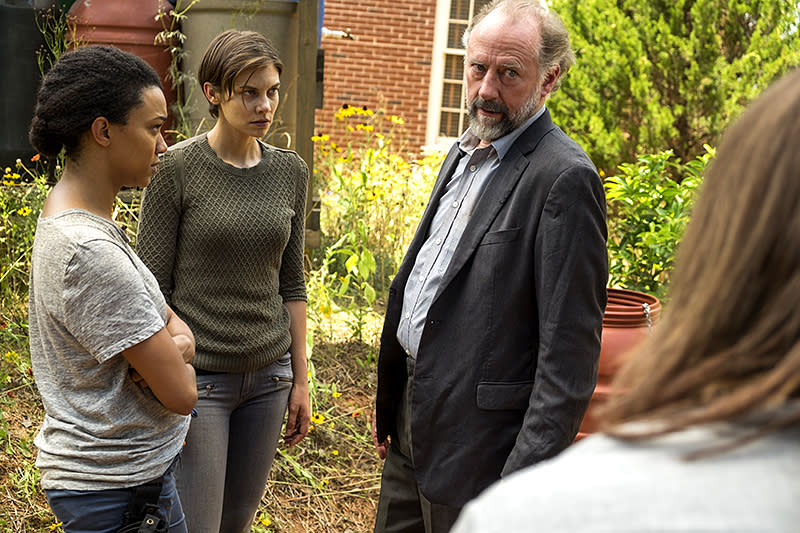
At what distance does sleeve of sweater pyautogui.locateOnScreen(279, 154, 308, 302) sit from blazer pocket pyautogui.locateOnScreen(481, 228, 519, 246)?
755 mm

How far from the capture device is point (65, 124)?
1.88 m

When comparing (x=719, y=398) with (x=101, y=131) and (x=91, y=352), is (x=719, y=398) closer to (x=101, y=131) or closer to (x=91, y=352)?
(x=91, y=352)

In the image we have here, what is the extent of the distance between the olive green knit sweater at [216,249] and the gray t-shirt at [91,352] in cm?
51

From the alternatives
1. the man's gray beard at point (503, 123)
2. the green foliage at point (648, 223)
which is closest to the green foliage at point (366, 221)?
the green foliage at point (648, 223)

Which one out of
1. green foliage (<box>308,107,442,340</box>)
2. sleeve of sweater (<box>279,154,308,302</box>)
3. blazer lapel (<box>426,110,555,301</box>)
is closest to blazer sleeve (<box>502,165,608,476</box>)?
blazer lapel (<box>426,110,555,301</box>)

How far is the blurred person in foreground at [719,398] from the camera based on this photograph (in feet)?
2.14

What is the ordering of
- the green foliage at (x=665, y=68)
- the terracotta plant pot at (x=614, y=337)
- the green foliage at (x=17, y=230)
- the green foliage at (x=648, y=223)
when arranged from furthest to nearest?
the green foliage at (x=665, y=68) → the green foliage at (x=17, y=230) → the green foliage at (x=648, y=223) → the terracotta plant pot at (x=614, y=337)

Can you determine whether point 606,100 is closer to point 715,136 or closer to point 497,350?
point 715,136

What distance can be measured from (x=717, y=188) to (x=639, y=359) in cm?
17

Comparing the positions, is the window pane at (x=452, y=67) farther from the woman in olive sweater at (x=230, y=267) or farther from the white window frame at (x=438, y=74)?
the woman in olive sweater at (x=230, y=267)

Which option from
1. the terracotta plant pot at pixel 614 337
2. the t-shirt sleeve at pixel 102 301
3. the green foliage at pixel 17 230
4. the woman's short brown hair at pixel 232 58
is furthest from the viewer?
the green foliage at pixel 17 230

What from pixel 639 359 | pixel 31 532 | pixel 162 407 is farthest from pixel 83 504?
pixel 31 532

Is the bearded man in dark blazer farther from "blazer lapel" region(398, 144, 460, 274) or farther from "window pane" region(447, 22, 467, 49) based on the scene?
"window pane" region(447, 22, 467, 49)

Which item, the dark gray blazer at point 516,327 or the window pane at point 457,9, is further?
the window pane at point 457,9
